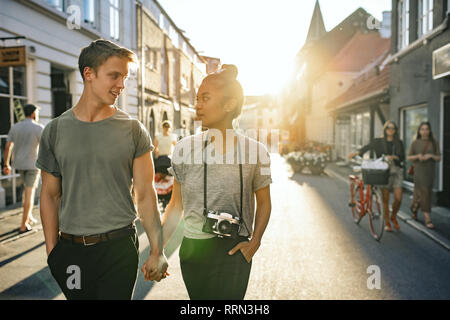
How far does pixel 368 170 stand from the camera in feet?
23.2

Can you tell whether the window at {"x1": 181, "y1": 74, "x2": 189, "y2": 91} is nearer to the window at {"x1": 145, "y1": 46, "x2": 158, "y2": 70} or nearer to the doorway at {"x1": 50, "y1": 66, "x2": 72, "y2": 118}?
the window at {"x1": 145, "y1": 46, "x2": 158, "y2": 70}

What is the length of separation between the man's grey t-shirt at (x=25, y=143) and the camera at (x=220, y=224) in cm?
554

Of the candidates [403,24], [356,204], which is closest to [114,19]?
[403,24]

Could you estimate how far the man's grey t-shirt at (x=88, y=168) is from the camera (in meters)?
2.27

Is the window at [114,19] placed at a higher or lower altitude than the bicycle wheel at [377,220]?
higher

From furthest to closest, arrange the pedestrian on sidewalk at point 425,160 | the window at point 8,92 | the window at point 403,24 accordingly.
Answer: the window at point 403,24
the window at point 8,92
the pedestrian on sidewalk at point 425,160

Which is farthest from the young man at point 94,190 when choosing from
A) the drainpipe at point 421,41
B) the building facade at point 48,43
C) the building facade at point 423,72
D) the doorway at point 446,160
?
the drainpipe at point 421,41

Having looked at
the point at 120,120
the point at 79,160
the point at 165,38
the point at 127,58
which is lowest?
the point at 79,160

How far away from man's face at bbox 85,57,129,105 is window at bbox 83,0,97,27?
12.7 m

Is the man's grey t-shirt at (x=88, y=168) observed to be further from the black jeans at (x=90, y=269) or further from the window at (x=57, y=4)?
the window at (x=57, y=4)

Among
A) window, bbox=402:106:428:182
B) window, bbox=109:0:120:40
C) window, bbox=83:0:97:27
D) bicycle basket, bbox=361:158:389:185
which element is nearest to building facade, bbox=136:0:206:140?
window, bbox=109:0:120:40
